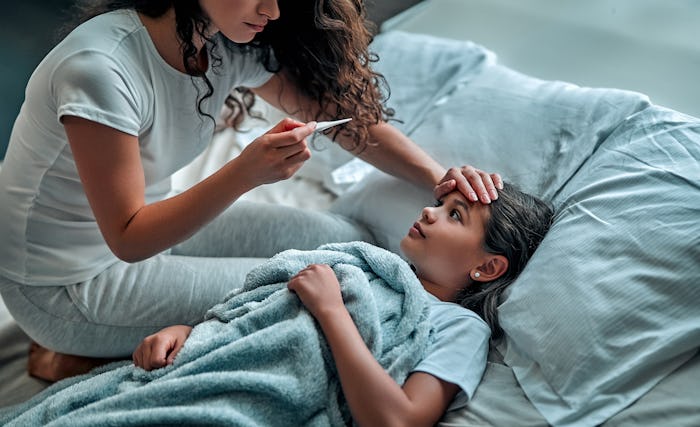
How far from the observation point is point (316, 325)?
101cm

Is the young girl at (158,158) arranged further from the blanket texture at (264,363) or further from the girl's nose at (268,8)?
the blanket texture at (264,363)

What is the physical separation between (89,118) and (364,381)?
1.82 feet

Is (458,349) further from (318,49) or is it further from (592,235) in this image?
(318,49)

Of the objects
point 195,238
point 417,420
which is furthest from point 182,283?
point 417,420

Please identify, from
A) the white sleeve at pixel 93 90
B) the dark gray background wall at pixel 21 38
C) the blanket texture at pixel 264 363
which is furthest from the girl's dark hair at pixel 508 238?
the dark gray background wall at pixel 21 38

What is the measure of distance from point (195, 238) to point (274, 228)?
17 cm

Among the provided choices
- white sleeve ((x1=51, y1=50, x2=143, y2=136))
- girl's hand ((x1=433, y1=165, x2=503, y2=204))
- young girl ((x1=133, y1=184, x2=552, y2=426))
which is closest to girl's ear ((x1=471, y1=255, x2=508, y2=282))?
young girl ((x1=133, y1=184, x2=552, y2=426))

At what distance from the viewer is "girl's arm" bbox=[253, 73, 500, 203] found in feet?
4.62

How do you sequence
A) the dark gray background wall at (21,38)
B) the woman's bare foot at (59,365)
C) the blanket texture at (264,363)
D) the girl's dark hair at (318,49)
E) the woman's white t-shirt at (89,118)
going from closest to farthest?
the blanket texture at (264,363)
the woman's white t-shirt at (89,118)
the girl's dark hair at (318,49)
the woman's bare foot at (59,365)
the dark gray background wall at (21,38)

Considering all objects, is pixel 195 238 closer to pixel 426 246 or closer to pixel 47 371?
pixel 47 371

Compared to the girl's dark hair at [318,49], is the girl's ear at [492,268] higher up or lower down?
lower down

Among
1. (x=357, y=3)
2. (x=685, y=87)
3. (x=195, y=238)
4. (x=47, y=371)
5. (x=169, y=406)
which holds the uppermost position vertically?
(x=357, y=3)

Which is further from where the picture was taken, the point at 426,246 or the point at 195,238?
the point at 195,238

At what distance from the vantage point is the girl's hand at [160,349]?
1.03 m
